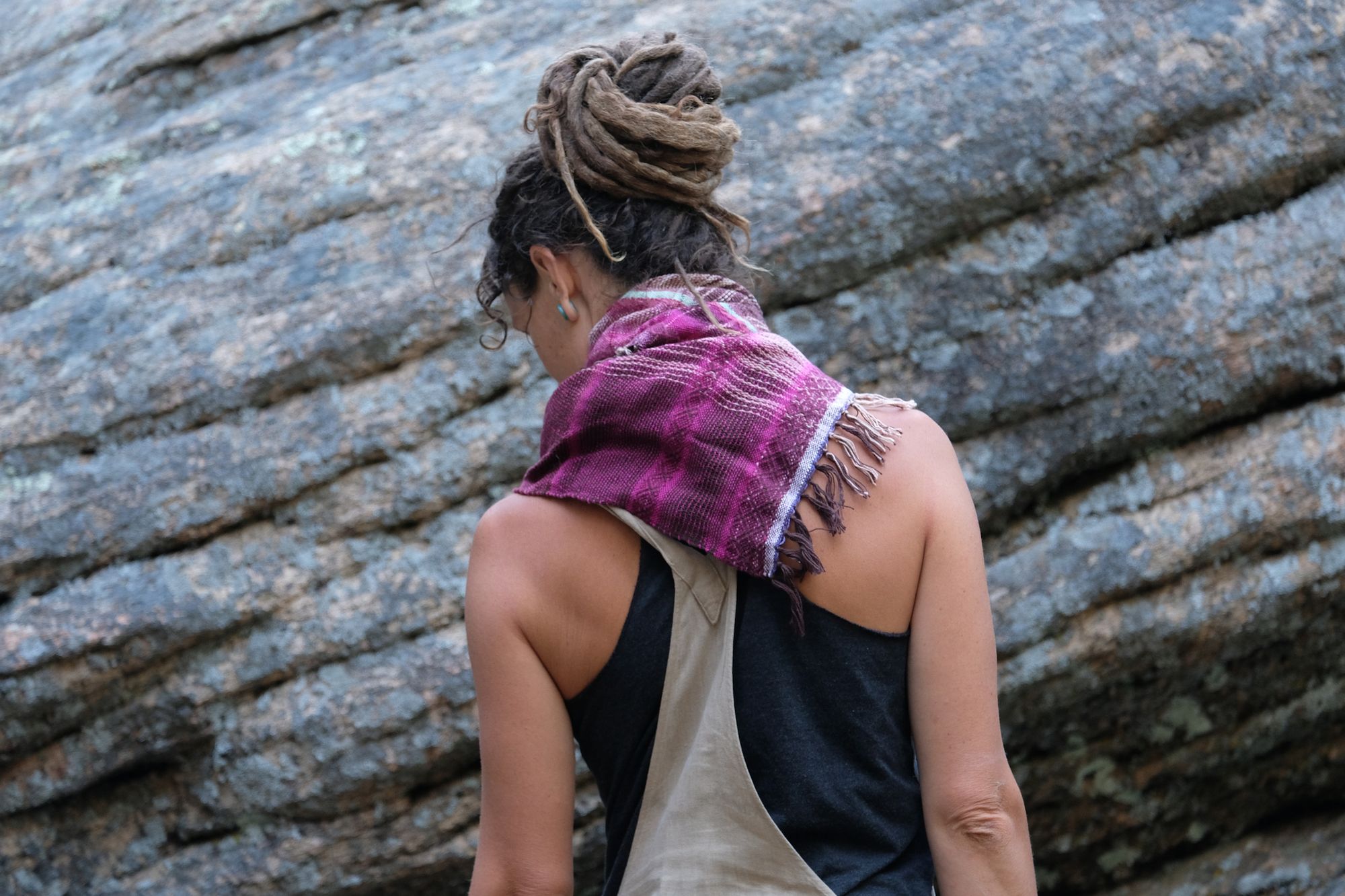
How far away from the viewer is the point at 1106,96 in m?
3.72

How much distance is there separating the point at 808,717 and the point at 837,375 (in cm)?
193

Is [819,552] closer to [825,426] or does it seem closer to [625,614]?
[825,426]

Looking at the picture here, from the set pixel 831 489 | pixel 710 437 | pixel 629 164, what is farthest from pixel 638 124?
pixel 831 489

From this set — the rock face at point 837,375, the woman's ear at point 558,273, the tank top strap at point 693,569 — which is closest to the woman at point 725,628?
the tank top strap at point 693,569

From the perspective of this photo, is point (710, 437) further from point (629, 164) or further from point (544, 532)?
point (629, 164)

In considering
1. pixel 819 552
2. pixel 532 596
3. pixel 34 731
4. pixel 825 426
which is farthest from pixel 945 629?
pixel 34 731

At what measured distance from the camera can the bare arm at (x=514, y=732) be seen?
71.2 inches

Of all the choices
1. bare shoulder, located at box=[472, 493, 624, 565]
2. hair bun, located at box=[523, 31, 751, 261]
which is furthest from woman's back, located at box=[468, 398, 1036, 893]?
hair bun, located at box=[523, 31, 751, 261]

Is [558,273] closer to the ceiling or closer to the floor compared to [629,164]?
closer to the floor

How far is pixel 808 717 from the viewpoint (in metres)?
1.81

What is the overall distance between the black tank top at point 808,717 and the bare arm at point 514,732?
0.08 meters

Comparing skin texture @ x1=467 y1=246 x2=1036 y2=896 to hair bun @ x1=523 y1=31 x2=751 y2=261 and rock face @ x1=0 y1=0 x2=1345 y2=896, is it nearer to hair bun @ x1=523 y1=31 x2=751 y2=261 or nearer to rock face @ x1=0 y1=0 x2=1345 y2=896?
hair bun @ x1=523 y1=31 x2=751 y2=261

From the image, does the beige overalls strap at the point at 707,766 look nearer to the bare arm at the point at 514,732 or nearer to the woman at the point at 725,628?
the woman at the point at 725,628

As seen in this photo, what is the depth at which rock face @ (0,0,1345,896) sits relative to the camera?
347 cm
